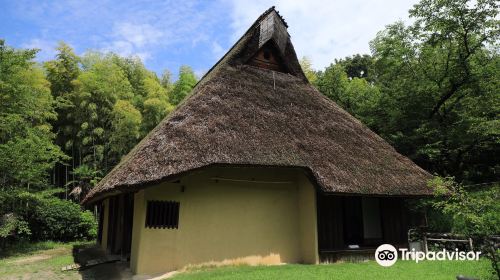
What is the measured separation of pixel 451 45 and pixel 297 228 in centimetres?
1118

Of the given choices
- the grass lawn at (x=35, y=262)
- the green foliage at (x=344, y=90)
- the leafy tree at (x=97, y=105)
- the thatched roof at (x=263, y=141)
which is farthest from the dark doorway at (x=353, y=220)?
the leafy tree at (x=97, y=105)

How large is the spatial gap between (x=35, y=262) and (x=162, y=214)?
5681 millimetres

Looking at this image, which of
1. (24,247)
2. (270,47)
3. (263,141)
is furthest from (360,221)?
(24,247)

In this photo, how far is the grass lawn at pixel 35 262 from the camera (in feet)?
28.7

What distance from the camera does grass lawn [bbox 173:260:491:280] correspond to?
23.0 ft

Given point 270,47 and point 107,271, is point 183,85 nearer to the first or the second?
point 270,47

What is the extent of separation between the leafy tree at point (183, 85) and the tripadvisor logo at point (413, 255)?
46.7 ft

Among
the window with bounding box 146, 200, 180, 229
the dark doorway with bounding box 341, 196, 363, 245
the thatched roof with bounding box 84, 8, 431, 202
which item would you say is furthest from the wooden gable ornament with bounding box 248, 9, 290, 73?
the window with bounding box 146, 200, 180, 229

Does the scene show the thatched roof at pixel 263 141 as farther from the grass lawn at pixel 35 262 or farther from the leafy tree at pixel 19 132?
the leafy tree at pixel 19 132

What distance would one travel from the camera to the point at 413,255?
9656mm

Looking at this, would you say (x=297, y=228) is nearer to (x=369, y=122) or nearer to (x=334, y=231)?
(x=334, y=231)

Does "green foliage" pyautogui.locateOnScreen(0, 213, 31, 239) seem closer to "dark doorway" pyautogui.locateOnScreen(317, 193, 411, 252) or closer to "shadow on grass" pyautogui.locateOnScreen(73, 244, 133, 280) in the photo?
"shadow on grass" pyautogui.locateOnScreen(73, 244, 133, 280)

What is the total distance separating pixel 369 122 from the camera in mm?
17844

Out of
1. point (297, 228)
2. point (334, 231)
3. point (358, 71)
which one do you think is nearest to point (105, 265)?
point (297, 228)
